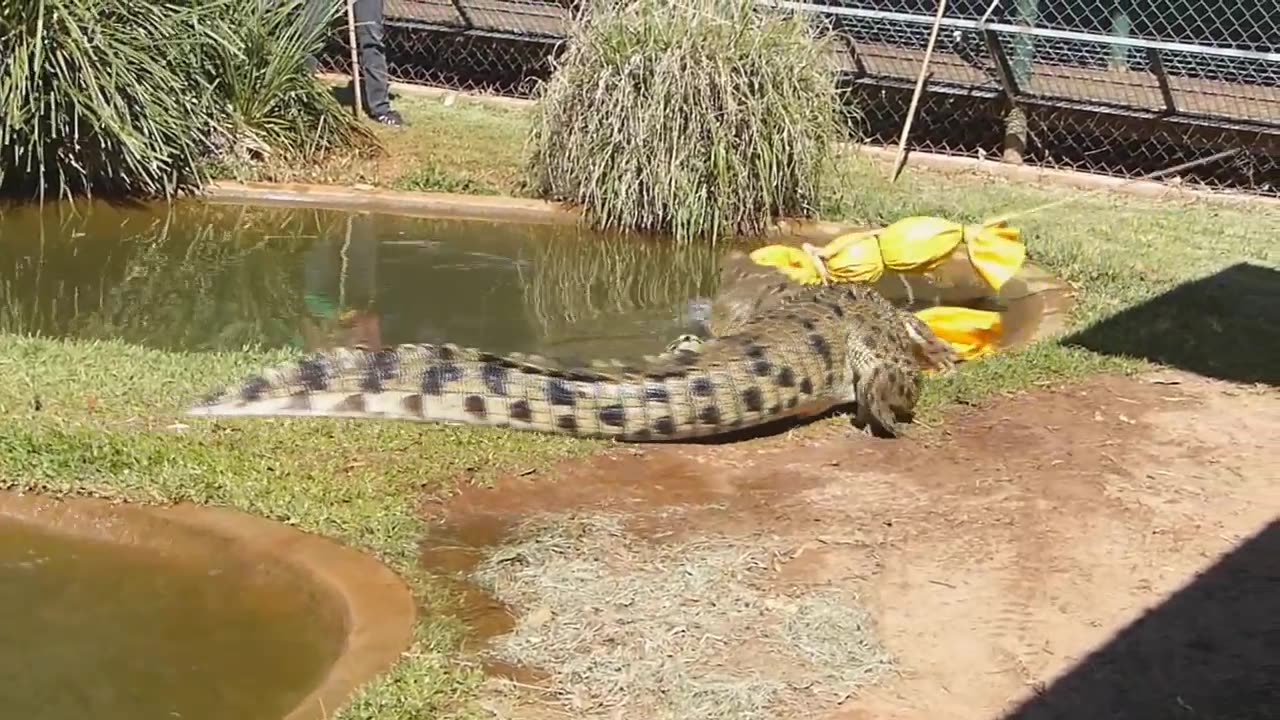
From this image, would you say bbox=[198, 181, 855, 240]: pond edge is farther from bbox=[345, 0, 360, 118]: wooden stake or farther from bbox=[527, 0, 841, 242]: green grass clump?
bbox=[345, 0, 360, 118]: wooden stake

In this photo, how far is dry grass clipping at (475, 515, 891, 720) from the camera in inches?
132

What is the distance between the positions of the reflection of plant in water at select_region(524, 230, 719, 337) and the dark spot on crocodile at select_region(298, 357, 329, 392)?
1.62 meters

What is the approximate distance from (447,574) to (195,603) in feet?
2.05

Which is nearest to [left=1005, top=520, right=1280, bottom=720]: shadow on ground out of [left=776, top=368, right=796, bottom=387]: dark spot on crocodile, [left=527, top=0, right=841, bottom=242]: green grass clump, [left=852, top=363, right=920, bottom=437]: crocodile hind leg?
[left=852, top=363, right=920, bottom=437]: crocodile hind leg

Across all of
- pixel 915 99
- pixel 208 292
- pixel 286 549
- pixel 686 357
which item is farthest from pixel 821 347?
pixel 915 99

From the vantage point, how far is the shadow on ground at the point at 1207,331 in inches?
226

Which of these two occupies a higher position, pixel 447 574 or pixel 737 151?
pixel 737 151

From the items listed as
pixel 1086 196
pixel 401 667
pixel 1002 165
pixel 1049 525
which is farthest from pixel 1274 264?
pixel 401 667

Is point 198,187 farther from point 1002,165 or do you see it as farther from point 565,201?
point 1002,165

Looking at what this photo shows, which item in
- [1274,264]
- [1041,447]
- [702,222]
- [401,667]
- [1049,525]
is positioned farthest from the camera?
[702,222]

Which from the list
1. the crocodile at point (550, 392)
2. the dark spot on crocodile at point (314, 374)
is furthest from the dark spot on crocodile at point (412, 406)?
the dark spot on crocodile at point (314, 374)

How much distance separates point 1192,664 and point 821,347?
2002 mm

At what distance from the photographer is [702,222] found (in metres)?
7.74

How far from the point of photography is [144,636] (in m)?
3.64
